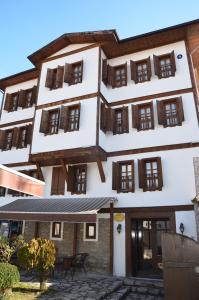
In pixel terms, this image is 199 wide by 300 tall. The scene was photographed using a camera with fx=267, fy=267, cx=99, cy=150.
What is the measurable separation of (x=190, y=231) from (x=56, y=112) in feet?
31.0

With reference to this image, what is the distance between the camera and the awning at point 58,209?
10.9 metres

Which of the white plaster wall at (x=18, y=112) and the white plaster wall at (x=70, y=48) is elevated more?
the white plaster wall at (x=70, y=48)

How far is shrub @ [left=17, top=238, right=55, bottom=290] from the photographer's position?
8742mm

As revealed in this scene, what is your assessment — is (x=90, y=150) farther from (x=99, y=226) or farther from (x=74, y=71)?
(x=74, y=71)

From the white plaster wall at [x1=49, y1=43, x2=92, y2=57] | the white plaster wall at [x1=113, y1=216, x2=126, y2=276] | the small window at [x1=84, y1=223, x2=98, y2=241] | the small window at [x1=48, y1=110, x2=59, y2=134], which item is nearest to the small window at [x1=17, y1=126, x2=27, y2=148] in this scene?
the small window at [x1=48, y1=110, x2=59, y2=134]

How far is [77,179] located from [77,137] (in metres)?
2.38

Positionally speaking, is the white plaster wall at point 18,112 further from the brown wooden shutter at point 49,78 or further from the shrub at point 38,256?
the shrub at point 38,256

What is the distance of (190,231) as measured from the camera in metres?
11.4

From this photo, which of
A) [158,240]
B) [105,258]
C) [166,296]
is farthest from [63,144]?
[166,296]

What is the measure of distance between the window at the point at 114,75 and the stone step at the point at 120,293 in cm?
1032

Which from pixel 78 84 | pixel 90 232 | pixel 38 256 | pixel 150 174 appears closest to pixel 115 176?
pixel 150 174

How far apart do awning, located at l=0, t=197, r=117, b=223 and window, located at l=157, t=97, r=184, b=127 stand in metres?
4.62

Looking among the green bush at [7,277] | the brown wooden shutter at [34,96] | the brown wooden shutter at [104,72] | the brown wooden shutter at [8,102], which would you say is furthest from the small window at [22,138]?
the green bush at [7,277]

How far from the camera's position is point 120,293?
9352mm
